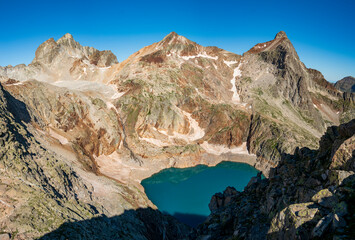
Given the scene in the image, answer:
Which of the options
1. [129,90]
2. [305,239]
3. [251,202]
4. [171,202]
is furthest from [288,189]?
[129,90]

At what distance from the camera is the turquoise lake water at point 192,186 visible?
162 feet

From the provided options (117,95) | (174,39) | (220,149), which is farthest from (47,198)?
(174,39)

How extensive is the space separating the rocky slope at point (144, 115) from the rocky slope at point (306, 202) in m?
15.2

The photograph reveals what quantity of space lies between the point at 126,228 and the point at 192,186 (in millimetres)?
36207

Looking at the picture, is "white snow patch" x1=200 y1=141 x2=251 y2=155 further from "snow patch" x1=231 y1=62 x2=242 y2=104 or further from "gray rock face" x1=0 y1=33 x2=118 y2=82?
"gray rock face" x1=0 y1=33 x2=118 y2=82

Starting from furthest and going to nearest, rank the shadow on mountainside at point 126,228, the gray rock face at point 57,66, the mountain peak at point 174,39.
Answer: the mountain peak at point 174,39 < the gray rock face at point 57,66 < the shadow on mountainside at point 126,228

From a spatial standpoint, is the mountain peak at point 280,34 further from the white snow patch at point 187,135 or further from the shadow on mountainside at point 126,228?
the shadow on mountainside at point 126,228

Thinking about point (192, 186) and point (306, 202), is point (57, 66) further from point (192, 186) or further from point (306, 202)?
point (306, 202)

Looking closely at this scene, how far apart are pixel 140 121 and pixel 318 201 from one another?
77.3 meters

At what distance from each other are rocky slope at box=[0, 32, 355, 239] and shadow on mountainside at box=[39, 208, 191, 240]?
441mm

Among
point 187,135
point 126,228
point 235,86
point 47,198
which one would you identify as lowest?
point 126,228

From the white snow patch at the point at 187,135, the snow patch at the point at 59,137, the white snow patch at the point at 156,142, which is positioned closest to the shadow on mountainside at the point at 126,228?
the snow patch at the point at 59,137

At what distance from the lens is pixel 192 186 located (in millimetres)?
62312

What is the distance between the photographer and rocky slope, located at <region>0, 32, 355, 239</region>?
3062 centimetres
